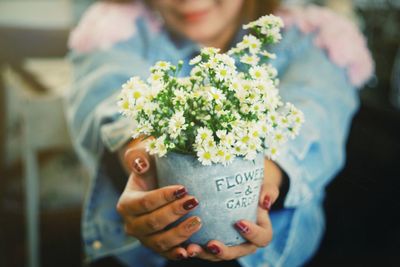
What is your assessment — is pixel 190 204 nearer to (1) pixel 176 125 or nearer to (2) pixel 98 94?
(1) pixel 176 125

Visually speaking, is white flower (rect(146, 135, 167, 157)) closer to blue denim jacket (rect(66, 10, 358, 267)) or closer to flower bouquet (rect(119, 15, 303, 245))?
flower bouquet (rect(119, 15, 303, 245))

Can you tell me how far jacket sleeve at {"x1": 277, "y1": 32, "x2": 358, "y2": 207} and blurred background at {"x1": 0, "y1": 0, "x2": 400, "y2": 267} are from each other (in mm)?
46

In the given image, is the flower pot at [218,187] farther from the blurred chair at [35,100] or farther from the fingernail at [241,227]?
the blurred chair at [35,100]

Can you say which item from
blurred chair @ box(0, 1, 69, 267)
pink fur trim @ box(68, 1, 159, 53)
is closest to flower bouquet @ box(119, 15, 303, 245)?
pink fur trim @ box(68, 1, 159, 53)

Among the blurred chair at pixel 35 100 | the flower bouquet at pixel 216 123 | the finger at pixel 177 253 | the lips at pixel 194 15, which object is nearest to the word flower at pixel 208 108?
the flower bouquet at pixel 216 123

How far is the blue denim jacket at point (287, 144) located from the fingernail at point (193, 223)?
13 centimetres

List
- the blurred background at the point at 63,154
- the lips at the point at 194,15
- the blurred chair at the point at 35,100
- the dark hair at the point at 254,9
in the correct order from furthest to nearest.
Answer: the blurred chair at the point at 35,100, the blurred background at the point at 63,154, the lips at the point at 194,15, the dark hair at the point at 254,9

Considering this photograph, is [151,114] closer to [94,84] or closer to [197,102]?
[197,102]

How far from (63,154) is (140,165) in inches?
41.4

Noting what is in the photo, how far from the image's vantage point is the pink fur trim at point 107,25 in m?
0.70

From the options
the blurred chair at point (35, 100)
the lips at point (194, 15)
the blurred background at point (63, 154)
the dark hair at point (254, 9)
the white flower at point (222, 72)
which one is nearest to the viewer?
the white flower at point (222, 72)

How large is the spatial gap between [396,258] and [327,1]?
3.29 ft

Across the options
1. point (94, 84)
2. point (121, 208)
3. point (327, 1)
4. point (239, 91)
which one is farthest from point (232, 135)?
point (327, 1)

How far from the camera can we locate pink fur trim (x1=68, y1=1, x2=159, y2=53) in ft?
2.29
